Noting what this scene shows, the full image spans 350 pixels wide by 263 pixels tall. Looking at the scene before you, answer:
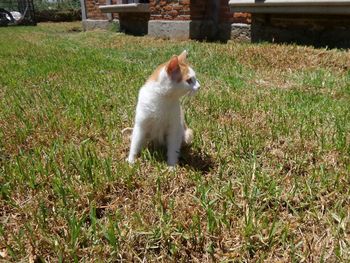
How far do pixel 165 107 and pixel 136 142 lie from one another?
1.04 feet

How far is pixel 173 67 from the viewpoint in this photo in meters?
2.02

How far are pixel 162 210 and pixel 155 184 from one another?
0.87 feet

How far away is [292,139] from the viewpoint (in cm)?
264

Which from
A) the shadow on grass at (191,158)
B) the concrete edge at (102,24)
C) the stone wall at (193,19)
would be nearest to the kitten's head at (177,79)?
the shadow on grass at (191,158)

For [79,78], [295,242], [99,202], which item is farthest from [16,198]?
[79,78]

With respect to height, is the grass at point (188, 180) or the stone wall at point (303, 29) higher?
the stone wall at point (303, 29)

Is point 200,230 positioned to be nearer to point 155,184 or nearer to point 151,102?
point 155,184

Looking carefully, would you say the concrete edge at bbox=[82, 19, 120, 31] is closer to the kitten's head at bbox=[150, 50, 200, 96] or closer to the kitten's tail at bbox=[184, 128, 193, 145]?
the kitten's tail at bbox=[184, 128, 193, 145]

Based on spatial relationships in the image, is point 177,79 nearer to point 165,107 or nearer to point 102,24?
point 165,107

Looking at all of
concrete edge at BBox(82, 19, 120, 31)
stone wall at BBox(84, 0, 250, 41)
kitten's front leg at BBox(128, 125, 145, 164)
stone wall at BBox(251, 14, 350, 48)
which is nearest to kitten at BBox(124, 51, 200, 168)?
kitten's front leg at BBox(128, 125, 145, 164)

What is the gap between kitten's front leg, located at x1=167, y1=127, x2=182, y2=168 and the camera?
7.54 feet

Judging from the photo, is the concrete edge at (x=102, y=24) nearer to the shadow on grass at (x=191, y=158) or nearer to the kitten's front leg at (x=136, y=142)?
the shadow on grass at (x=191, y=158)

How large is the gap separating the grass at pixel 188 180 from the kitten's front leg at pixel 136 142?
0.06 m

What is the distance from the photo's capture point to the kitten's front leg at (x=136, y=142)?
231cm
